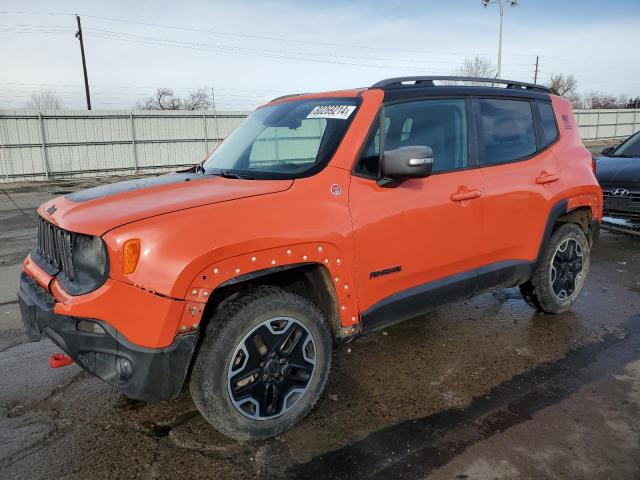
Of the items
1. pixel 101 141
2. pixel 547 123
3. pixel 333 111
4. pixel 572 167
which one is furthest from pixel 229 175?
pixel 101 141

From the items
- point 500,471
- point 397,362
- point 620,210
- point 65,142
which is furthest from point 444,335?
point 65,142

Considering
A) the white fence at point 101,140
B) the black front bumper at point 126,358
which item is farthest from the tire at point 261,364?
the white fence at point 101,140

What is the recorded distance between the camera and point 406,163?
276 centimetres

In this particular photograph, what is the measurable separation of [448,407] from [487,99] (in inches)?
87.6

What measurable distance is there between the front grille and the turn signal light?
45cm

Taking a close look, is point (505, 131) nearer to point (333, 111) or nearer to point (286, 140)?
point (333, 111)

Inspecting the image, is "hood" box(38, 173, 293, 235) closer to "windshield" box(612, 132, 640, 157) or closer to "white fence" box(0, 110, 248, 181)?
"windshield" box(612, 132, 640, 157)

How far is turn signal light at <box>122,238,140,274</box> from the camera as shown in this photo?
7.36ft

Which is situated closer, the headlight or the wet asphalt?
the headlight

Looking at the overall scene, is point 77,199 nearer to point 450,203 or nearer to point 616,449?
point 450,203

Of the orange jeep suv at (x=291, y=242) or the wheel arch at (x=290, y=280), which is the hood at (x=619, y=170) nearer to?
the orange jeep suv at (x=291, y=242)

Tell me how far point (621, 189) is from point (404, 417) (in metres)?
5.67

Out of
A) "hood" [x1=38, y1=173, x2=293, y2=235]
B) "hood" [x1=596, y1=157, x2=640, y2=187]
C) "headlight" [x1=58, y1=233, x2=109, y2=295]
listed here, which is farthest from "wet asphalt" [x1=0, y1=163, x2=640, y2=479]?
"hood" [x1=596, y1=157, x2=640, y2=187]

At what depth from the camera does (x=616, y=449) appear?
258 cm
